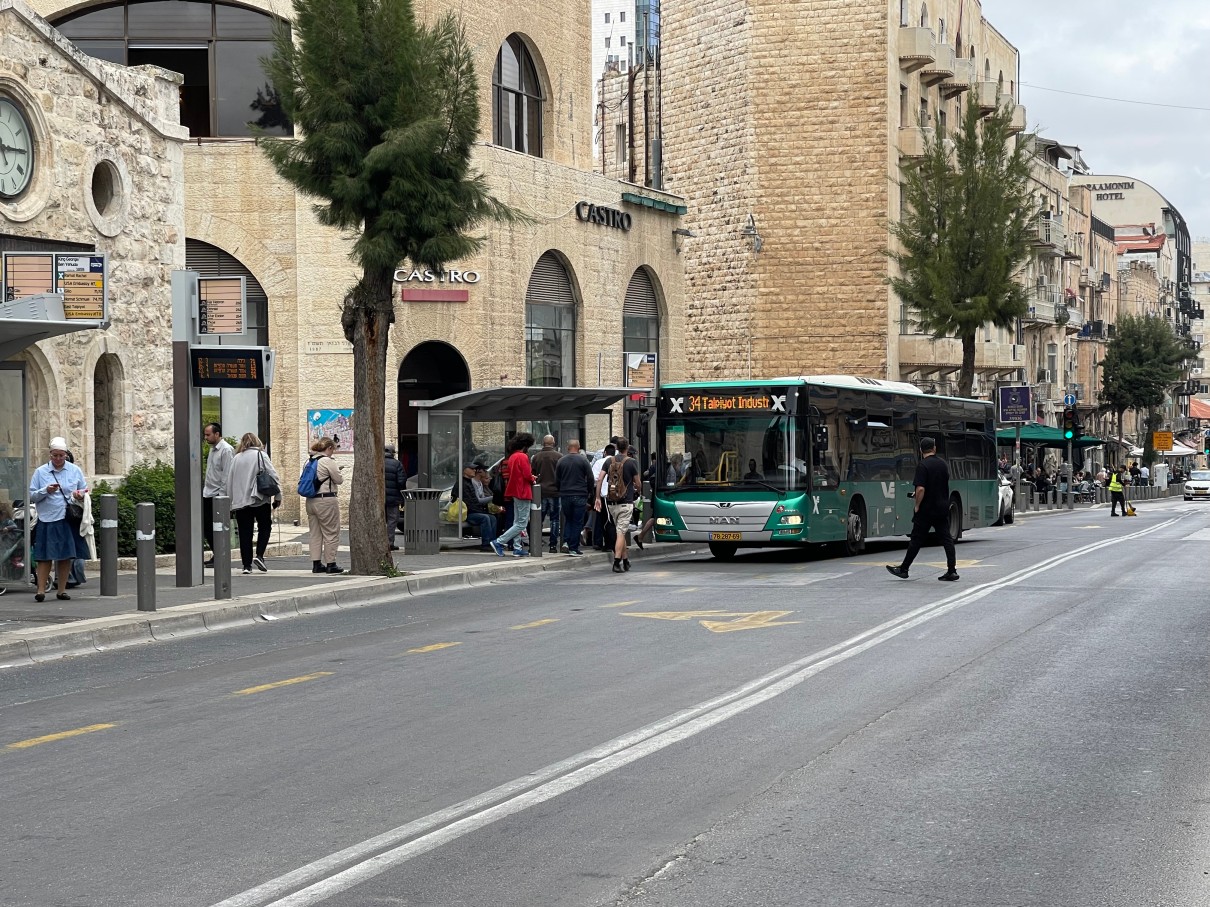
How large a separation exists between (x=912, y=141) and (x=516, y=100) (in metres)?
21.1

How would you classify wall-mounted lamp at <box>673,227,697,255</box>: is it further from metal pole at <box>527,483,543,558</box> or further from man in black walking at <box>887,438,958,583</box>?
man in black walking at <box>887,438,958,583</box>

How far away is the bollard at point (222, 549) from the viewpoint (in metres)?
16.3

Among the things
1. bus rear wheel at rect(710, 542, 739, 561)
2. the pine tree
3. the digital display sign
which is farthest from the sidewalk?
the digital display sign

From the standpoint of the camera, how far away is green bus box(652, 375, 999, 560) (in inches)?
927

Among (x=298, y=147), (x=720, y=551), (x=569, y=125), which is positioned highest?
(x=569, y=125)

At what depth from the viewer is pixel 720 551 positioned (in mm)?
25359

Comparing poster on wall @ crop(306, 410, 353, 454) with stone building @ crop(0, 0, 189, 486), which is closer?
stone building @ crop(0, 0, 189, 486)

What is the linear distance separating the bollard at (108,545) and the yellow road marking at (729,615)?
5427mm

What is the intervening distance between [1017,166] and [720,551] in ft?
87.4

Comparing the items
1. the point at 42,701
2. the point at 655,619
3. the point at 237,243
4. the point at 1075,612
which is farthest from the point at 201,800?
the point at 237,243

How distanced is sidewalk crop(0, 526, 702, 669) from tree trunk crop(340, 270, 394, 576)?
0.55 metres

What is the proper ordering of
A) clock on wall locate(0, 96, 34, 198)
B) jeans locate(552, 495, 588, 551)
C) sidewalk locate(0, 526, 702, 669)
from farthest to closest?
1. jeans locate(552, 495, 588, 551)
2. clock on wall locate(0, 96, 34, 198)
3. sidewalk locate(0, 526, 702, 669)

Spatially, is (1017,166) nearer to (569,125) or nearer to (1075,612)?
(569,125)

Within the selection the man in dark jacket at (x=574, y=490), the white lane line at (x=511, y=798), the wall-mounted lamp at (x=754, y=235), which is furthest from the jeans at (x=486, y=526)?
the wall-mounted lamp at (x=754, y=235)
